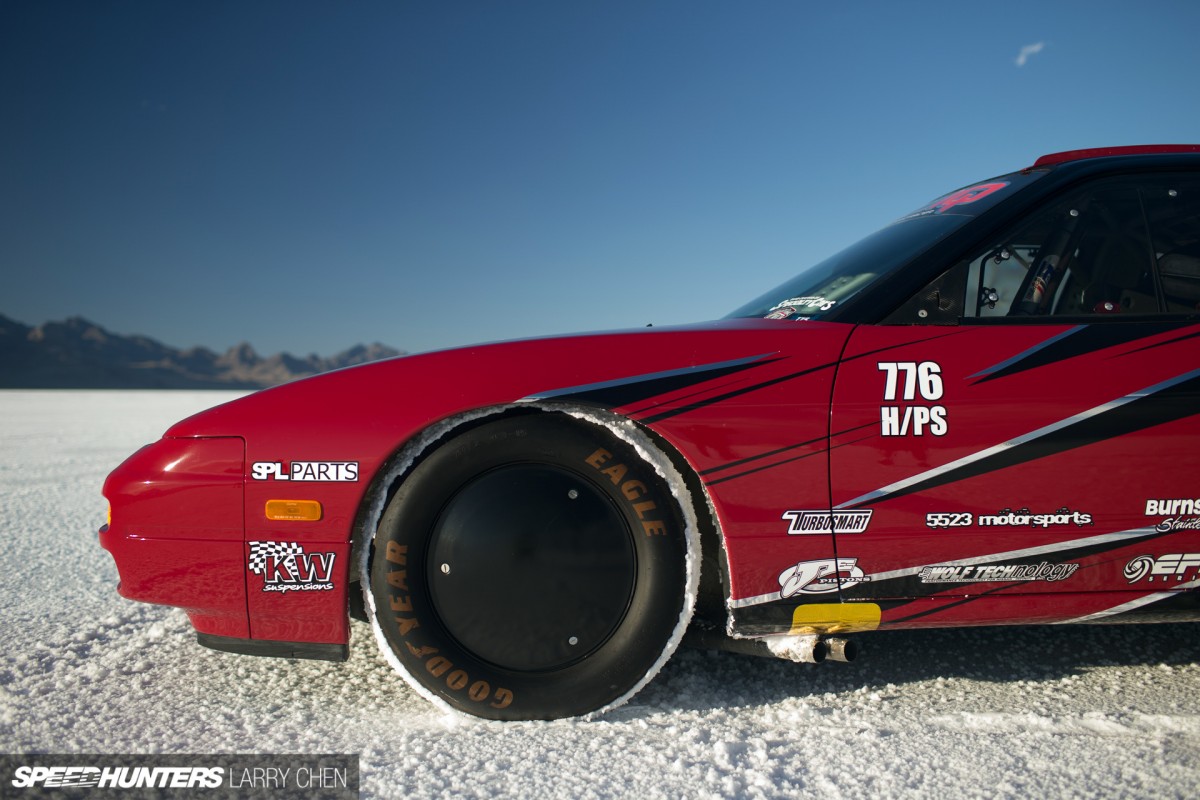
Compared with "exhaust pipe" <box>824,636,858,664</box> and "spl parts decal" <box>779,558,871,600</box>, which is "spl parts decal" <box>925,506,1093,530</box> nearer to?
"spl parts decal" <box>779,558,871,600</box>

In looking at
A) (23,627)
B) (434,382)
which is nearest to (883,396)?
(434,382)

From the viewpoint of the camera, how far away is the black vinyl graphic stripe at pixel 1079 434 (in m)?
1.81

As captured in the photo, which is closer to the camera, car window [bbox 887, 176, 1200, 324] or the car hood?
the car hood

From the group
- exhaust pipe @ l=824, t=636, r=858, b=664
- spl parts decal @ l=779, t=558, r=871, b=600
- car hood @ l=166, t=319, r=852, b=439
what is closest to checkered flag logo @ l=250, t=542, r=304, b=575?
car hood @ l=166, t=319, r=852, b=439

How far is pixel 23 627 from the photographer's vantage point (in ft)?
8.25

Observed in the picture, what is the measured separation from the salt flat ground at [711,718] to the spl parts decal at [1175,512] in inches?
19.8

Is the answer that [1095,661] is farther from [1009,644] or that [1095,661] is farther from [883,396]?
[883,396]

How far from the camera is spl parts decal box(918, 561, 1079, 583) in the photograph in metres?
1.85

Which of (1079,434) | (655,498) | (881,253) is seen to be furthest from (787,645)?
(881,253)

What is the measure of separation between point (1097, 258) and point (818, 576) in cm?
124

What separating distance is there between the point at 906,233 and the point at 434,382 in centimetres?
152

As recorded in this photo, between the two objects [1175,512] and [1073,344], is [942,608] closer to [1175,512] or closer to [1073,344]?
[1175,512]

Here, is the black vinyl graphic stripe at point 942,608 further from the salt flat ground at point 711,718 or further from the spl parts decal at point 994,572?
the salt flat ground at point 711,718

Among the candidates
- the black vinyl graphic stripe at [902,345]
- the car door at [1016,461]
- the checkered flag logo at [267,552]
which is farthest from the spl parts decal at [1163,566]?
the checkered flag logo at [267,552]
